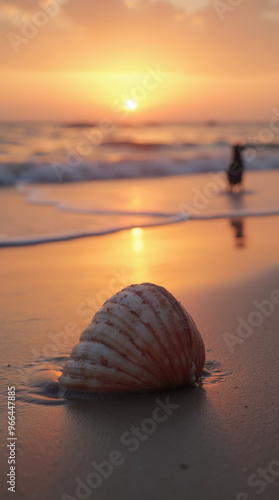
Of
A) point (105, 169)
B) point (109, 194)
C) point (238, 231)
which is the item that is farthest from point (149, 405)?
point (105, 169)

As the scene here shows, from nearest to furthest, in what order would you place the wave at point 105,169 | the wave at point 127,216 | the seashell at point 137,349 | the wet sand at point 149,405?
1. the wet sand at point 149,405
2. the seashell at point 137,349
3. the wave at point 127,216
4. the wave at point 105,169

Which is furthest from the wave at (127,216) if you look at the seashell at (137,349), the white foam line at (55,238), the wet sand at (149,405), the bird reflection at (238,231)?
the seashell at (137,349)

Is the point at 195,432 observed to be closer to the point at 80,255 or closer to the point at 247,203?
the point at 80,255

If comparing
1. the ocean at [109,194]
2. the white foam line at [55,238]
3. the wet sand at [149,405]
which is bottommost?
the wet sand at [149,405]

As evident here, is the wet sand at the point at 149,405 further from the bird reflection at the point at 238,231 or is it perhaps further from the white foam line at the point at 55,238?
the white foam line at the point at 55,238

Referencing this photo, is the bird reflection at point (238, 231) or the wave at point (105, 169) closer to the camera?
the bird reflection at point (238, 231)

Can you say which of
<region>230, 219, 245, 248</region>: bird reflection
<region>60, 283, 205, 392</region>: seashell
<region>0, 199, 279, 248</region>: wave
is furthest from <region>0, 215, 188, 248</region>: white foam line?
<region>60, 283, 205, 392</region>: seashell

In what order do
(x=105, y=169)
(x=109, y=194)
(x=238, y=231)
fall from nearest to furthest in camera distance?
1. (x=238, y=231)
2. (x=109, y=194)
3. (x=105, y=169)

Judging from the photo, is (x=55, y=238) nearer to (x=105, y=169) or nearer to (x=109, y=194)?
(x=109, y=194)
